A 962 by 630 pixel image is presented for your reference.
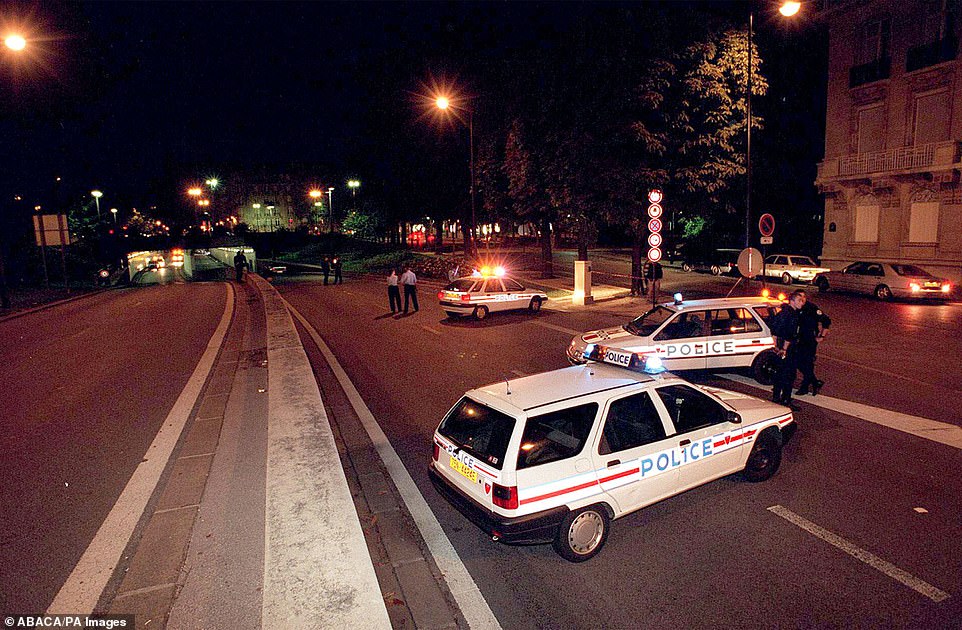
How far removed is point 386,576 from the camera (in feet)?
15.0

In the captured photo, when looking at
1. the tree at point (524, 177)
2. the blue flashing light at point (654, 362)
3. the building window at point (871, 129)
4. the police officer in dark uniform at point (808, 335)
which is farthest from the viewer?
the building window at point (871, 129)

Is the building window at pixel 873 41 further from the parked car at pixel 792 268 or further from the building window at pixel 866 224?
the parked car at pixel 792 268

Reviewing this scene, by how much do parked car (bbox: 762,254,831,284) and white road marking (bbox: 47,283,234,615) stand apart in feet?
88.6

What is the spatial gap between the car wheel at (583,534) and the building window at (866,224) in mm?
31450

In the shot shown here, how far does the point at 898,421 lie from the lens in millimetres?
8000

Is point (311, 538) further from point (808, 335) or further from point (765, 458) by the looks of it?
point (808, 335)

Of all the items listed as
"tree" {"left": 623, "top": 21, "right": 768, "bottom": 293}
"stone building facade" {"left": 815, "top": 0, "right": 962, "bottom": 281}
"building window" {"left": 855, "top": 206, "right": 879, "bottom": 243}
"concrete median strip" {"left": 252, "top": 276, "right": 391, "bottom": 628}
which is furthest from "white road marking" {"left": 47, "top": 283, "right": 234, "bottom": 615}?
"building window" {"left": 855, "top": 206, "right": 879, "bottom": 243}

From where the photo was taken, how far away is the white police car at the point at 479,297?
1812 cm

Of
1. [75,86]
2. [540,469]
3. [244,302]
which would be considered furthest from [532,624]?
[75,86]

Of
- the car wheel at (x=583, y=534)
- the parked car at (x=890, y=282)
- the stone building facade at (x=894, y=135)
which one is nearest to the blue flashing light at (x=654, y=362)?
the car wheel at (x=583, y=534)

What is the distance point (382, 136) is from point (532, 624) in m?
44.4

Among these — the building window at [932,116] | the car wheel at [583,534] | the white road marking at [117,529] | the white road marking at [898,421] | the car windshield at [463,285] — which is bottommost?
the white road marking at [898,421]

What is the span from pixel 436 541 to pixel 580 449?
1.65m

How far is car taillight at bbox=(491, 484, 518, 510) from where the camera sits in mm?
4449
